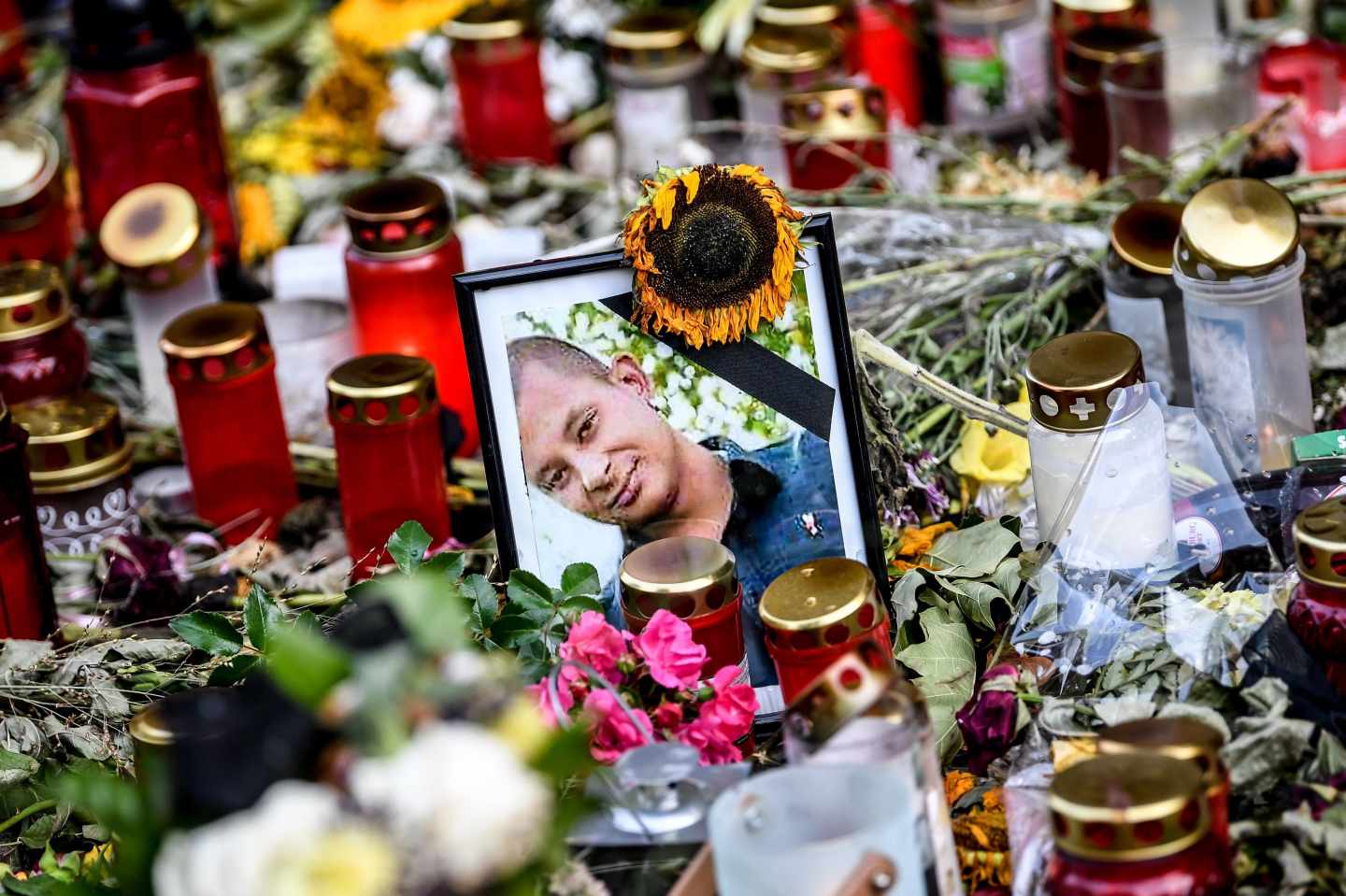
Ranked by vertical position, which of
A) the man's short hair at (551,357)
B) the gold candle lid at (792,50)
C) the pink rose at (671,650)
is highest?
the gold candle lid at (792,50)

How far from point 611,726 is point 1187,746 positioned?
32cm

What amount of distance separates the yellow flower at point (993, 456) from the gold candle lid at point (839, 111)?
0.49 metres

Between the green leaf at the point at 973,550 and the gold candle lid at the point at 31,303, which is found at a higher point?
the gold candle lid at the point at 31,303

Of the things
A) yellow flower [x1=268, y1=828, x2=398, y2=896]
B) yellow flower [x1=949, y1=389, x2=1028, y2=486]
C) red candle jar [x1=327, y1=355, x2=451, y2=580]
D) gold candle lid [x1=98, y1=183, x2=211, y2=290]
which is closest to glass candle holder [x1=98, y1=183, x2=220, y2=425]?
gold candle lid [x1=98, y1=183, x2=211, y2=290]

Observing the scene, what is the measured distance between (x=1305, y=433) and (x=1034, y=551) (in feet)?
0.82

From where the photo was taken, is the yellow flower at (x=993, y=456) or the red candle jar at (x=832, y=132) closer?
the yellow flower at (x=993, y=456)

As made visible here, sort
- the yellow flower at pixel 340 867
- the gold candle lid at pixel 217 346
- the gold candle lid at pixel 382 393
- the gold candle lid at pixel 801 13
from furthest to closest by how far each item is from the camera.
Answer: the gold candle lid at pixel 801 13
the gold candle lid at pixel 217 346
the gold candle lid at pixel 382 393
the yellow flower at pixel 340 867

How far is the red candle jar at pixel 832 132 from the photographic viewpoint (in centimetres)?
166

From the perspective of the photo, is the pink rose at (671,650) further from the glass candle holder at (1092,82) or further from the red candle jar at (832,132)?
the glass candle holder at (1092,82)

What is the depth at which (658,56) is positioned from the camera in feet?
5.90

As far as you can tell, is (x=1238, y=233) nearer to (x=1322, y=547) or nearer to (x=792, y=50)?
(x=1322, y=547)

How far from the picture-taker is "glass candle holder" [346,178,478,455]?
1.42 meters

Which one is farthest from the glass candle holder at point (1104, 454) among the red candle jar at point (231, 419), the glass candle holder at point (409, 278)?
the red candle jar at point (231, 419)

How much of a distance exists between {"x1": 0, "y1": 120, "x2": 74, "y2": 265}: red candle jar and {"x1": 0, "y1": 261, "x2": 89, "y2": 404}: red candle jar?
0.54 ft
